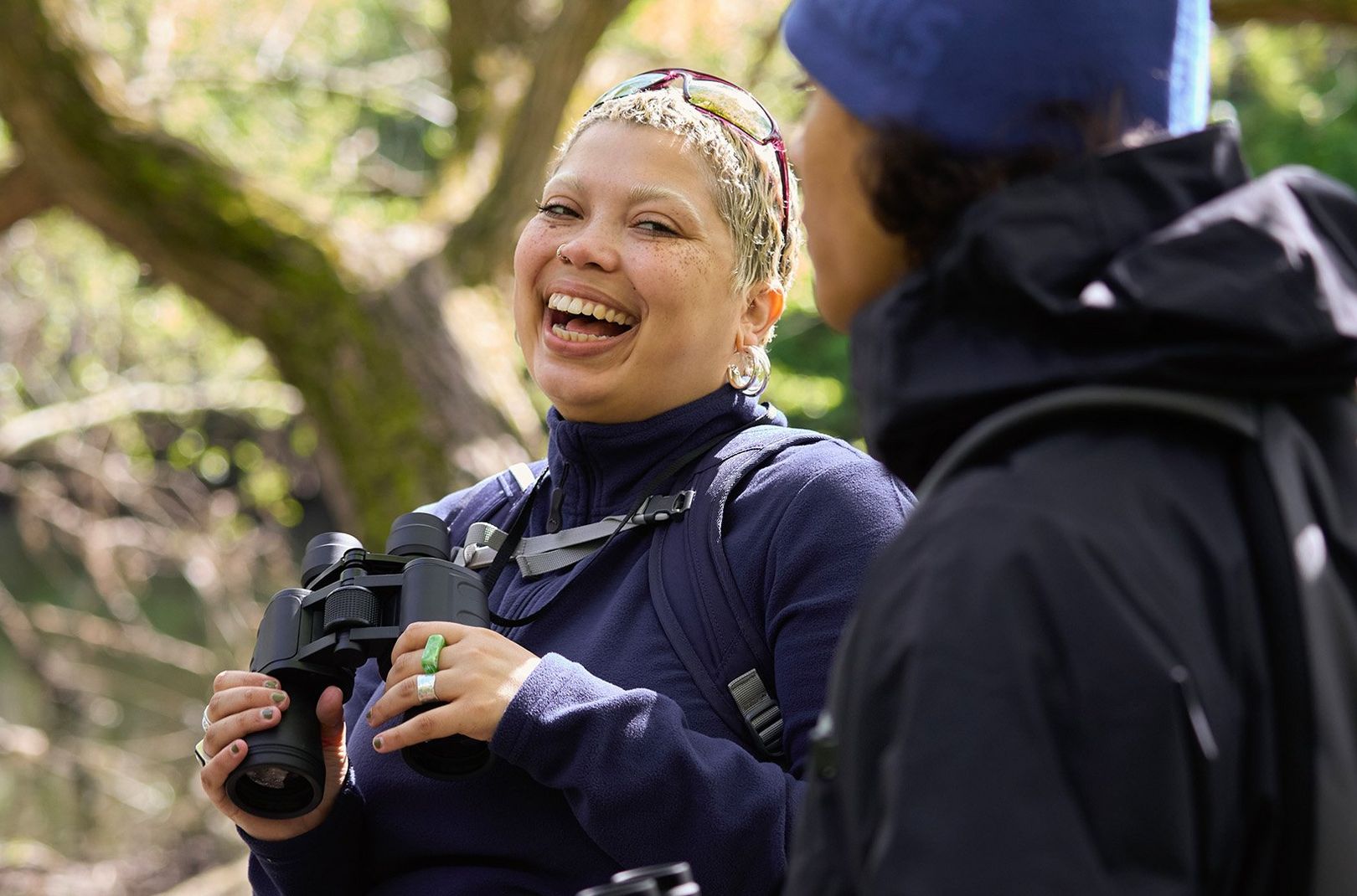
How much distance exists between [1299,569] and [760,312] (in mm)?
1441

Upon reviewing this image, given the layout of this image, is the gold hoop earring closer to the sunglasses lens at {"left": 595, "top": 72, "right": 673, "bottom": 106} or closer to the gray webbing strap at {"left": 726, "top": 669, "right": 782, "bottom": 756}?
the sunglasses lens at {"left": 595, "top": 72, "right": 673, "bottom": 106}

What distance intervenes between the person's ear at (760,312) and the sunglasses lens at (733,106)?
243 millimetres

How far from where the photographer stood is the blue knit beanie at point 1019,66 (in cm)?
113

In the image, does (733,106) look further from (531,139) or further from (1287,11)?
(1287,11)

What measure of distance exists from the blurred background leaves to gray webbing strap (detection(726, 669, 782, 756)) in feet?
9.88

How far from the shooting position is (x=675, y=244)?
7.31 ft

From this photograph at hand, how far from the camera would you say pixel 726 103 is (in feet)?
7.59

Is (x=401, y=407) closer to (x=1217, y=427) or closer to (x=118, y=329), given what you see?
(x=1217, y=427)

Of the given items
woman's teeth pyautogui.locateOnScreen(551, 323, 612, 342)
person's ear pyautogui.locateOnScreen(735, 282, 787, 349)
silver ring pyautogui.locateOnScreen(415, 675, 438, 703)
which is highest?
woman's teeth pyautogui.locateOnScreen(551, 323, 612, 342)

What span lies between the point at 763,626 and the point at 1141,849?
37.7 inches

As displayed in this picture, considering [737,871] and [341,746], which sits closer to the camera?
[737,871]

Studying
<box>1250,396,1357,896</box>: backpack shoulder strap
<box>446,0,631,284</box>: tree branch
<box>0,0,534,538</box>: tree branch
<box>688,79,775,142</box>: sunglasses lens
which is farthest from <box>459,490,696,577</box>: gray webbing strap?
<box>446,0,631,284</box>: tree branch

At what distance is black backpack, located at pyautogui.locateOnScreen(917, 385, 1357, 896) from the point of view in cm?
97

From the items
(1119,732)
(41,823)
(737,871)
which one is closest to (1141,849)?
(1119,732)
